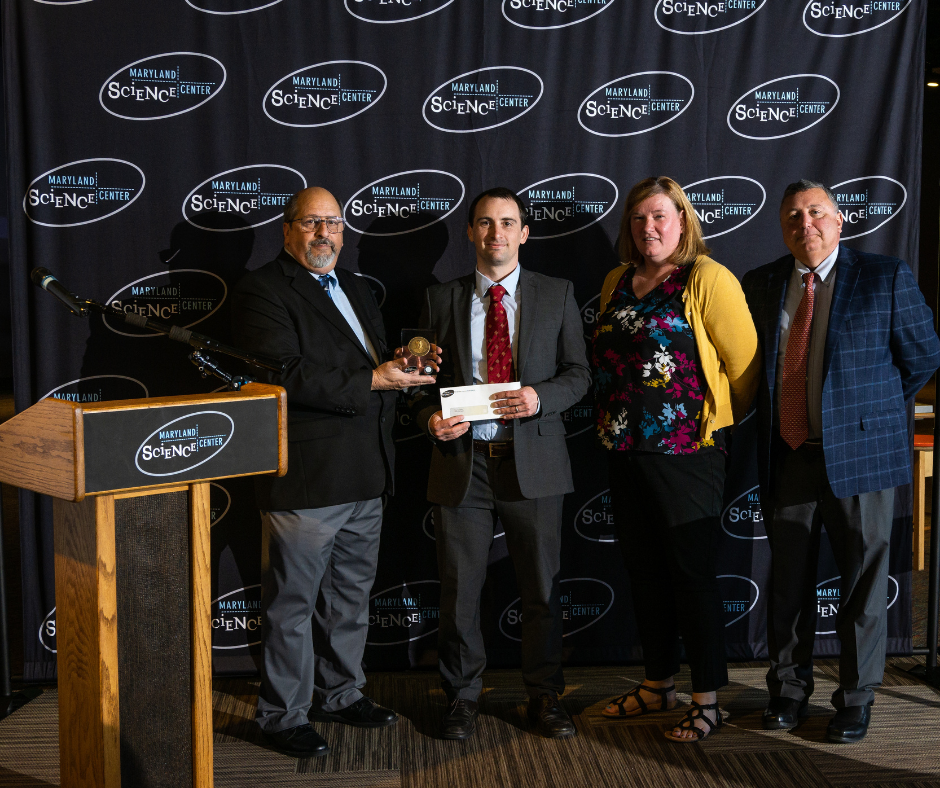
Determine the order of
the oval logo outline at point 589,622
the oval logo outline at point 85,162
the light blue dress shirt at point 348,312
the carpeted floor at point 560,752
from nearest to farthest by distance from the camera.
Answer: the carpeted floor at point 560,752
the light blue dress shirt at point 348,312
the oval logo outline at point 85,162
the oval logo outline at point 589,622

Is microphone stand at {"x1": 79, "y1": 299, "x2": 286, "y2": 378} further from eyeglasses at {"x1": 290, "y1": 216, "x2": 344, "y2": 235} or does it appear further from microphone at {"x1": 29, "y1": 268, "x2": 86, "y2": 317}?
eyeglasses at {"x1": 290, "y1": 216, "x2": 344, "y2": 235}

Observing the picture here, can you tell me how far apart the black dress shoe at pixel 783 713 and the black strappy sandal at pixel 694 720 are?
7.6 inches

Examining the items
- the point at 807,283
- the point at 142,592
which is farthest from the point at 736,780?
the point at 142,592

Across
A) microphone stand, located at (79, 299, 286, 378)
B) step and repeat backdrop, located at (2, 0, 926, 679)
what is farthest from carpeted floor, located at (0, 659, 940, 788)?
microphone stand, located at (79, 299, 286, 378)

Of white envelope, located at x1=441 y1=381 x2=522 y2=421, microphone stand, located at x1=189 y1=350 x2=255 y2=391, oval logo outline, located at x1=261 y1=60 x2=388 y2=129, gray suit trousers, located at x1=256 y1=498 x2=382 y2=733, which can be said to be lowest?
gray suit trousers, located at x1=256 y1=498 x2=382 y2=733

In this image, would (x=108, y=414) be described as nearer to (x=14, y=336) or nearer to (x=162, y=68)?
(x=14, y=336)

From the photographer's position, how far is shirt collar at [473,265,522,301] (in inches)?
118

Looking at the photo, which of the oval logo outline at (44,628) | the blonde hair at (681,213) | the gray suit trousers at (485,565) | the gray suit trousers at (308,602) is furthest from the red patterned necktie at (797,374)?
the oval logo outline at (44,628)

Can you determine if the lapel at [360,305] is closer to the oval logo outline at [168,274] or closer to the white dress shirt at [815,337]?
the oval logo outline at [168,274]

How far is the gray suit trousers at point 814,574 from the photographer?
2902 millimetres

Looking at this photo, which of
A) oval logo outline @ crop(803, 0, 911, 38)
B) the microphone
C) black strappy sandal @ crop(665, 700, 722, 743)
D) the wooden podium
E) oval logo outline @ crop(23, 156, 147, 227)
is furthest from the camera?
oval logo outline @ crop(803, 0, 911, 38)

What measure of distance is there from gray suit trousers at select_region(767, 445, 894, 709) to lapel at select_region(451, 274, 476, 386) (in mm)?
1238

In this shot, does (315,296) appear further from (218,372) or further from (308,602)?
(308,602)

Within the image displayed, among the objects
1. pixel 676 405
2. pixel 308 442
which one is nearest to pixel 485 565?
pixel 308 442
